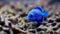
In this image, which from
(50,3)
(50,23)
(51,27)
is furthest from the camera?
(50,3)

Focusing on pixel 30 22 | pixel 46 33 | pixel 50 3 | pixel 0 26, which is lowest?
pixel 46 33

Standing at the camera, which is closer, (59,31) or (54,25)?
(59,31)

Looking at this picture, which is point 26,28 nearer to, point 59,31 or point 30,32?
point 30,32

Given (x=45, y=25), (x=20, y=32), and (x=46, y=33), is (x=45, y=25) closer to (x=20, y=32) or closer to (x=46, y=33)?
(x=46, y=33)

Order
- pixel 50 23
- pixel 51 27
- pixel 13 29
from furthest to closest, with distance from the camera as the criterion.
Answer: pixel 50 23
pixel 51 27
pixel 13 29

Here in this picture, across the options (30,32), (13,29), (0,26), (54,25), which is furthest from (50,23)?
(0,26)

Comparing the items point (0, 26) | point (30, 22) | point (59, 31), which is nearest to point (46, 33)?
point (59, 31)

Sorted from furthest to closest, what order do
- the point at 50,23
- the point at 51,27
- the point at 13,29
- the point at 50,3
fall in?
the point at 50,3, the point at 50,23, the point at 51,27, the point at 13,29

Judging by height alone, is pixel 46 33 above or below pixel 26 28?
below

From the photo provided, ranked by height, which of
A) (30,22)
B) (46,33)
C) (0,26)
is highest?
(30,22)
